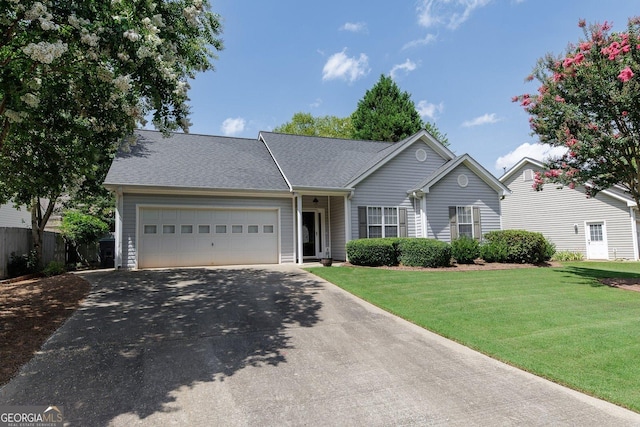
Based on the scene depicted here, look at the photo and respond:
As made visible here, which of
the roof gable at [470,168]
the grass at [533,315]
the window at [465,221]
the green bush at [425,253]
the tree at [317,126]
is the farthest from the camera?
the tree at [317,126]

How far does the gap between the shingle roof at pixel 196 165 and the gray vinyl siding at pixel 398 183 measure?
3381 mm

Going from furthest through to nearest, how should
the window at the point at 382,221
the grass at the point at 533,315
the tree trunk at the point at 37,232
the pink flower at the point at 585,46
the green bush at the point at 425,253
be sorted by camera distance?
the window at the point at 382,221 < the tree trunk at the point at 37,232 < the green bush at the point at 425,253 < the pink flower at the point at 585,46 < the grass at the point at 533,315

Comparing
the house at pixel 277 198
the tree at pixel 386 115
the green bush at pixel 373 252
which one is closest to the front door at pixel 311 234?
the house at pixel 277 198

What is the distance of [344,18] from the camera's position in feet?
47.6

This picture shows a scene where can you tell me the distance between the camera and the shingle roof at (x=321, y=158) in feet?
48.9

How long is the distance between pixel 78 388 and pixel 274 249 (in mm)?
10553

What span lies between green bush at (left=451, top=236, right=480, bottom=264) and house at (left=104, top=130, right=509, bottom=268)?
179 cm

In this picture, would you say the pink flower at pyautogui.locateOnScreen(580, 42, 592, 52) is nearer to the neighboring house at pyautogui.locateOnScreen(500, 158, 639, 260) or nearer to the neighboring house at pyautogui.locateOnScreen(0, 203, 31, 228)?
the neighboring house at pyautogui.locateOnScreen(500, 158, 639, 260)

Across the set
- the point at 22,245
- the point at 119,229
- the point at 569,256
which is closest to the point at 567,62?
the point at 569,256

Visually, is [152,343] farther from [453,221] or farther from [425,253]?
[453,221]

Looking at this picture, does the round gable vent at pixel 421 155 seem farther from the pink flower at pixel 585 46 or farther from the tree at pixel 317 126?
the tree at pixel 317 126

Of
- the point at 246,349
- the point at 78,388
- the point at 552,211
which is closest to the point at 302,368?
the point at 246,349

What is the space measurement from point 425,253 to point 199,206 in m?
8.63

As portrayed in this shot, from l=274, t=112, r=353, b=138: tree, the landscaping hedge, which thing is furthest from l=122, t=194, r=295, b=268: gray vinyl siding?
l=274, t=112, r=353, b=138: tree
